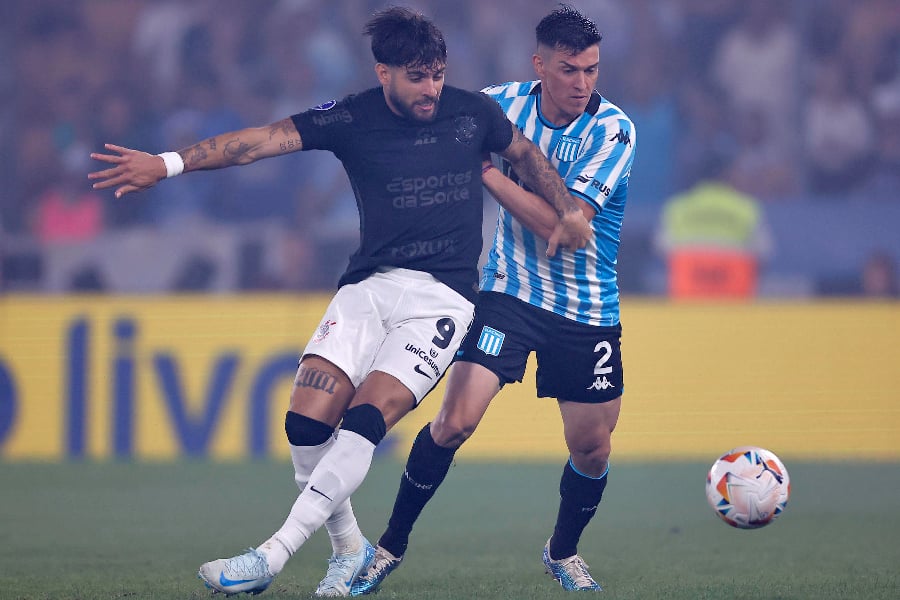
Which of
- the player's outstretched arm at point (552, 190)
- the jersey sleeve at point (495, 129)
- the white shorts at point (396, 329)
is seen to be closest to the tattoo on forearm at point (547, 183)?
the player's outstretched arm at point (552, 190)

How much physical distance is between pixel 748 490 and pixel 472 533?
6.30 feet

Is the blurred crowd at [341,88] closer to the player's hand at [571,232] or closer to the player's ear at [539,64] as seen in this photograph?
the player's ear at [539,64]

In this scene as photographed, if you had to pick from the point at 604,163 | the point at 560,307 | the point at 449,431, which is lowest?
the point at 449,431

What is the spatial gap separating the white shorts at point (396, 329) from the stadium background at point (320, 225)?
5079mm

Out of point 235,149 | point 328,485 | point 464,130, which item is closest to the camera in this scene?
point 328,485

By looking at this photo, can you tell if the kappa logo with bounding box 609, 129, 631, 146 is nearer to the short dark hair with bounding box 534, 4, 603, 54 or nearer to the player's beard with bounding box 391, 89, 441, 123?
the short dark hair with bounding box 534, 4, 603, 54

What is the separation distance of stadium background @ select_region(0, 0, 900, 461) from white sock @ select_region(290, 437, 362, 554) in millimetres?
4972

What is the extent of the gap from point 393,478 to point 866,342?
418 cm

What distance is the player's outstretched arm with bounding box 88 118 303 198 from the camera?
4391mm

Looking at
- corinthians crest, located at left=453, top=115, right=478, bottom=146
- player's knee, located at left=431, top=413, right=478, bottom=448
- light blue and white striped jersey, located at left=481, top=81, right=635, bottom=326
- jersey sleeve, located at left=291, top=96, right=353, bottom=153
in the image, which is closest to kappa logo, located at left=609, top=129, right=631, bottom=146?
light blue and white striped jersey, located at left=481, top=81, right=635, bottom=326

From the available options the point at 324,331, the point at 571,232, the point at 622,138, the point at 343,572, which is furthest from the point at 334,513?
the point at 622,138

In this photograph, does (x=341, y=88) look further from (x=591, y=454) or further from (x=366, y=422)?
(x=366, y=422)

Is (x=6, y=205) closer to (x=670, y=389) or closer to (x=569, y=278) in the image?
(x=670, y=389)

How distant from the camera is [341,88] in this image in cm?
1350
